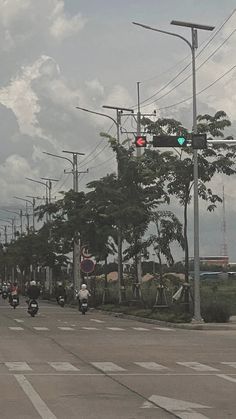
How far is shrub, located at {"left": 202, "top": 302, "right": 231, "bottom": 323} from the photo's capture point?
30.7 metres

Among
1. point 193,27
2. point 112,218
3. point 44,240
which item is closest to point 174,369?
point 193,27

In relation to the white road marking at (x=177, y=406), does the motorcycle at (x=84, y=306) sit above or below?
above

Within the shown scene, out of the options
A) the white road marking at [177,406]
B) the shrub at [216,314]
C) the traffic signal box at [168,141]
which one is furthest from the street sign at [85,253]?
the white road marking at [177,406]

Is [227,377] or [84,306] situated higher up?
[84,306]

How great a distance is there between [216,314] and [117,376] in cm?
1712

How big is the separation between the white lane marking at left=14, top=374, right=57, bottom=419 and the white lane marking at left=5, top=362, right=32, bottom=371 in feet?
3.30

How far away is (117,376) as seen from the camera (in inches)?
556

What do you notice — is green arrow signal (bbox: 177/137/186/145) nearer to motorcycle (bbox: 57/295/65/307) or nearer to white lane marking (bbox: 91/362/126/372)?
white lane marking (bbox: 91/362/126/372)

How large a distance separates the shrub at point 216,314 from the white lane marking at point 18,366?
51.6 feet

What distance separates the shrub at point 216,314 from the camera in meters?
30.7

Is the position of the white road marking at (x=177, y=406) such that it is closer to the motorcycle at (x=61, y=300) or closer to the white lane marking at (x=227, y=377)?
the white lane marking at (x=227, y=377)

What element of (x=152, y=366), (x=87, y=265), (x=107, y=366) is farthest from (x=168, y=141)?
(x=87, y=265)

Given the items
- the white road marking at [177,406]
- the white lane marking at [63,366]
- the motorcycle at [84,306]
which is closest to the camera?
the white road marking at [177,406]

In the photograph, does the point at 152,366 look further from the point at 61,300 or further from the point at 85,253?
the point at 61,300
